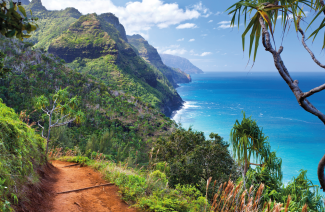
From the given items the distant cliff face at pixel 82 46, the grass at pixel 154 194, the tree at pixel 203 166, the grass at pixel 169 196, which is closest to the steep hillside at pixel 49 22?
the distant cliff face at pixel 82 46

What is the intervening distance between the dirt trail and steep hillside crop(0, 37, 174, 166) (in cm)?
2139

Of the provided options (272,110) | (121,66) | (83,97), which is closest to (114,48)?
(121,66)

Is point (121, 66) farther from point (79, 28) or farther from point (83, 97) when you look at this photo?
point (83, 97)

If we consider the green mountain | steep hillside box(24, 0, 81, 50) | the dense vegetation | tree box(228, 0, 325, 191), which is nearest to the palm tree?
tree box(228, 0, 325, 191)

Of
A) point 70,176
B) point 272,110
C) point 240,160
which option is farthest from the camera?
point 272,110

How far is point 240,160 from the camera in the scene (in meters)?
4.18

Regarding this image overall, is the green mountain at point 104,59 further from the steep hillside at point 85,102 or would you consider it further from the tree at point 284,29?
the tree at point 284,29

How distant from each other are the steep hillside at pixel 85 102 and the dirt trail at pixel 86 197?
842 inches

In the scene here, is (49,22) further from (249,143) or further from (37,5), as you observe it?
(249,143)

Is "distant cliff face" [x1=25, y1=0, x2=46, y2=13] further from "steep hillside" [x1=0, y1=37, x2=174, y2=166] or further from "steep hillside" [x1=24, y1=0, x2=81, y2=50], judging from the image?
"steep hillside" [x1=0, y1=37, x2=174, y2=166]

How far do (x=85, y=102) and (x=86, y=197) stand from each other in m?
39.9

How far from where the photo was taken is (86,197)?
393cm

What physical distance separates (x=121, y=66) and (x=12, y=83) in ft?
185

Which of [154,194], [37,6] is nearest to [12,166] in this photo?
[154,194]
